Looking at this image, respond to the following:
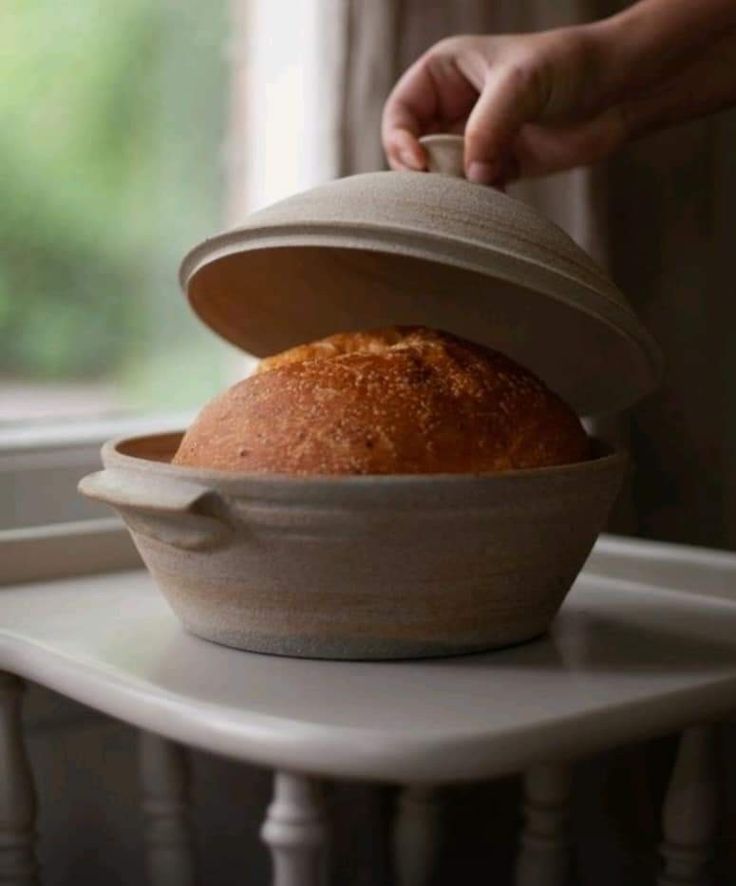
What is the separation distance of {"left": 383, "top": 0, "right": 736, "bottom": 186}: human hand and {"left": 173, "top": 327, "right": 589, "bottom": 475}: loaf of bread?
23 cm

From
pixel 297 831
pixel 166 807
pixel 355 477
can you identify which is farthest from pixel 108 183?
pixel 297 831

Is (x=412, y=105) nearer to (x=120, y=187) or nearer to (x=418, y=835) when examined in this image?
(x=120, y=187)

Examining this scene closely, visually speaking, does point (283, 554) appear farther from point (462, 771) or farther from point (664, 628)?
point (664, 628)

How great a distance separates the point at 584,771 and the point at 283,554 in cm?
86

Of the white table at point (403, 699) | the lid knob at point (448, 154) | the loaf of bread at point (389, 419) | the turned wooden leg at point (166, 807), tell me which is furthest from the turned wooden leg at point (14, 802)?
the lid knob at point (448, 154)

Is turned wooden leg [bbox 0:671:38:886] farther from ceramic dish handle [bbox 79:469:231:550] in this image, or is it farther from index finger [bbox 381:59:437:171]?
index finger [bbox 381:59:437:171]

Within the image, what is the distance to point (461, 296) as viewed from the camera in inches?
39.8

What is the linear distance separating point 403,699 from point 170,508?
16 cm

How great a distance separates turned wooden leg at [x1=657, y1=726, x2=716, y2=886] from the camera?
92 centimetres

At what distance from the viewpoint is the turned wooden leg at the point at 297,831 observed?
709 mm

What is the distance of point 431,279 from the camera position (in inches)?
39.0

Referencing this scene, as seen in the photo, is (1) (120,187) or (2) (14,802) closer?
(2) (14,802)

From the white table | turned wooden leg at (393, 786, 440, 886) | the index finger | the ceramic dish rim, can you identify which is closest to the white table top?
the white table

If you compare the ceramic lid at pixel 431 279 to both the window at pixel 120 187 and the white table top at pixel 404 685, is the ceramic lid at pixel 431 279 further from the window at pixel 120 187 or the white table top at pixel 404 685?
the window at pixel 120 187
